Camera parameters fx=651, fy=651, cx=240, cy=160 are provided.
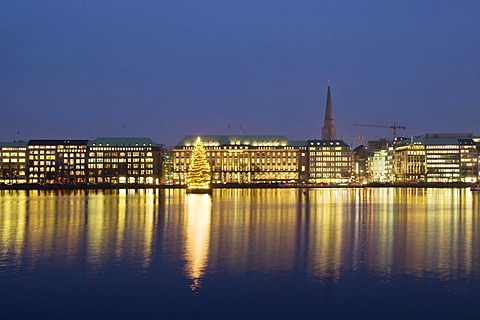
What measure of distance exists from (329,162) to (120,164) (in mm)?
62665

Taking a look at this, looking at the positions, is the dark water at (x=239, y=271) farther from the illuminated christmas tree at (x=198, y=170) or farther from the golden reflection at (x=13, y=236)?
the illuminated christmas tree at (x=198, y=170)

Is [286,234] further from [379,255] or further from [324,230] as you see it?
[379,255]

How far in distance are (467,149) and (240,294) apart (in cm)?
19229

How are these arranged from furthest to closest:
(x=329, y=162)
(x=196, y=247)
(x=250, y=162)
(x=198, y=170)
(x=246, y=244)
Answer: (x=329, y=162) → (x=250, y=162) → (x=198, y=170) → (x=246, y=244) → (x=196, y=247)

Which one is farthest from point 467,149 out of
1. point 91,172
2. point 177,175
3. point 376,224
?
point 376,224

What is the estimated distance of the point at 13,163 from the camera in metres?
184

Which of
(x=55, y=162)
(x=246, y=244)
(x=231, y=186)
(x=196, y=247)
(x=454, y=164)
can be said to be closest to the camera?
(x=196, y=247)

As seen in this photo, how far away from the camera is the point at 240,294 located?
66.2 ft

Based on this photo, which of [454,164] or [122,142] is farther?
[454,164]

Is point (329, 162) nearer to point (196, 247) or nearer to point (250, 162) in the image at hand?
point (250, 162)

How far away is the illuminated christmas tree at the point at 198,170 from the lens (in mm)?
94812

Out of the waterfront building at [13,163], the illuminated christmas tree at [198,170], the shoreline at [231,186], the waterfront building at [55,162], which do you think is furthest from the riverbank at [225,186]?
the illuminated christmas tree at [198,170]

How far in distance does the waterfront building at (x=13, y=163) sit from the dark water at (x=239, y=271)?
484 ft

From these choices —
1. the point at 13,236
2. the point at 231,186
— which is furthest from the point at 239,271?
the point at 231,186
